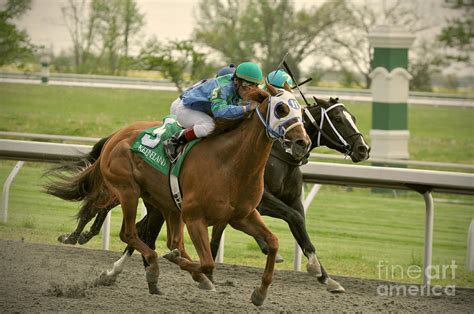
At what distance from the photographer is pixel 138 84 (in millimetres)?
18250

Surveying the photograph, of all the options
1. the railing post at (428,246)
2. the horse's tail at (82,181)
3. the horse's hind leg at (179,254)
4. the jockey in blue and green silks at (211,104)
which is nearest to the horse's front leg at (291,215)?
the horse's hind leg at (179,254)

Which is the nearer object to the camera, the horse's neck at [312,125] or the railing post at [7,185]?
the horse's neck at [312,125]

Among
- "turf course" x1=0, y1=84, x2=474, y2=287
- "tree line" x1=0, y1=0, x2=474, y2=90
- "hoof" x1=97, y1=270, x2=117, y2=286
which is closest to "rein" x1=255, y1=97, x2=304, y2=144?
"hoof" x1=97, y1=270, x2=117, y2=286

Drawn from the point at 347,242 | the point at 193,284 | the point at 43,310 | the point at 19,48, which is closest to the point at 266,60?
the point at 19,48

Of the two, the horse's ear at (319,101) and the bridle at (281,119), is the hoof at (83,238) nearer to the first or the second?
the horse's ear at (319,101)

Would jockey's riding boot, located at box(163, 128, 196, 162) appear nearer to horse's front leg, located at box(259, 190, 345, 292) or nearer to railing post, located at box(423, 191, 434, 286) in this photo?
horse's front leg, located at box(259, 190, 345, 292)

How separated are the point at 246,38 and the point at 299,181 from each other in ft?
37.2

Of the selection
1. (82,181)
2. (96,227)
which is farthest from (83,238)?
(82,181)

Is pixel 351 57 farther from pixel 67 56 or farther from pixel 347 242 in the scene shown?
pixel 347 242

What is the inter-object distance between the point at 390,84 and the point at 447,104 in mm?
3909

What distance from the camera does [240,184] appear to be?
16.7ft

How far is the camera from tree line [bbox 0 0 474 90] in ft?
56.4

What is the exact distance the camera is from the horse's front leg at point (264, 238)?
17.0ft

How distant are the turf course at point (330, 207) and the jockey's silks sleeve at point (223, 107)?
2626 millimetres
